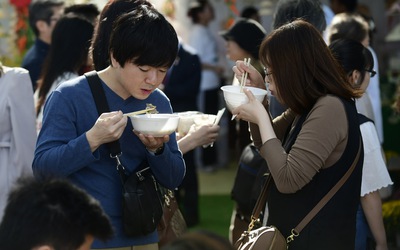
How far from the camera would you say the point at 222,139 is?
1088cm

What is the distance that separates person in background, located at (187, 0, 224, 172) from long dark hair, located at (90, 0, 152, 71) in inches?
257

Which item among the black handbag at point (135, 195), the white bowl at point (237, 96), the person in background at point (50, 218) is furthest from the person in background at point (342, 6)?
the person in background at point (50, 218)

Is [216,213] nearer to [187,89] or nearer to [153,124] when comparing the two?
[187,89]

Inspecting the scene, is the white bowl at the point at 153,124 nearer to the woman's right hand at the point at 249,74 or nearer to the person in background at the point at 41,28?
the woman's right hand at the point at 249,74

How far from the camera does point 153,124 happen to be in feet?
11.2

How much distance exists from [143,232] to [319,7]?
215cm

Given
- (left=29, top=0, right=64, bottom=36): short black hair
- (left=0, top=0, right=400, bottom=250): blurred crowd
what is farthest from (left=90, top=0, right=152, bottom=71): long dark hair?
(left=29, top=0, right=64, bottom=36): short black hair

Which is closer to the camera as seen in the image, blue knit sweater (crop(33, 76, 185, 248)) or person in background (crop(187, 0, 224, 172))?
blue knit sweater (crop(33, 76, 185, 248))

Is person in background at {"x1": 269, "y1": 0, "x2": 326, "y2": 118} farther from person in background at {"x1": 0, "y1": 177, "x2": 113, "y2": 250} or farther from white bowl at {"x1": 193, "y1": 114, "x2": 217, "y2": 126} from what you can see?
person in background at {"x1": 0, "y1": 177, "x2": 113, "y2": 250}

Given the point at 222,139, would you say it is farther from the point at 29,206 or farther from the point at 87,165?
the point at 29,206

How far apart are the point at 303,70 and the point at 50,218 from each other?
1.37m

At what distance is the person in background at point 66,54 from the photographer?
5035 millimetres

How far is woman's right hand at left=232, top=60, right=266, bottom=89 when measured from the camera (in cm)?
402

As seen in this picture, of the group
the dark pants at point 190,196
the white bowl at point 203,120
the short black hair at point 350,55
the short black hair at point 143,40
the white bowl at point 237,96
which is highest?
the short black hair at point 143,40
